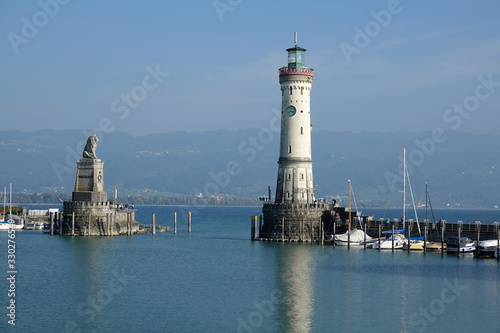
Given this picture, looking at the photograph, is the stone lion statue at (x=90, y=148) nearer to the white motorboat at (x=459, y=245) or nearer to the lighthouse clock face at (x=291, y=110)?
the lighthouse clock face at (x=291, y=110)

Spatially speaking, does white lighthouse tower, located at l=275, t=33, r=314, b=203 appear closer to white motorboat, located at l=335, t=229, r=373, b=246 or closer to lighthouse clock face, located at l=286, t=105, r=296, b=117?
lighthouse clock face, located at l=286, t=105, r=296, b=117

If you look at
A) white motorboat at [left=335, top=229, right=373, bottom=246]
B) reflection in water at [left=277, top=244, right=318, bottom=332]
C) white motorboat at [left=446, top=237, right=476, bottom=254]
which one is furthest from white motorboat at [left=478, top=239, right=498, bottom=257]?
reflection in water at [left=277, top=244, right=318, bottom=332]

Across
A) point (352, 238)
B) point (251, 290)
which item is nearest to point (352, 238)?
point (352, 238)

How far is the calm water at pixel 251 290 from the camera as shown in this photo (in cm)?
4781

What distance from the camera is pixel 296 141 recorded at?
306ft

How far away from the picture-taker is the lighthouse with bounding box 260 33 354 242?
92.1 metres

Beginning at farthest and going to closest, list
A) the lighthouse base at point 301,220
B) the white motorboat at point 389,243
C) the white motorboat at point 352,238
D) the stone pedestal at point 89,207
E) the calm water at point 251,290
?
the stone pedestal at point 89,207, the lighthouse base at point 301,220, the white motorboat at point 352,238, the white motorboat at point 389,243, the calm water at point 251,290

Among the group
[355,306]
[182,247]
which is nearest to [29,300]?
[355,306]

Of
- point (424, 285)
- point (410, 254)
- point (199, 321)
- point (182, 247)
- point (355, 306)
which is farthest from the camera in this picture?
point (182, 247)

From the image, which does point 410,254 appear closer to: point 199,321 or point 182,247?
point 182,247

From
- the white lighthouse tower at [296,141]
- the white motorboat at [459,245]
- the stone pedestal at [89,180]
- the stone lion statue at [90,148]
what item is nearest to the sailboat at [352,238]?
the white lighthouse tower at [296,141]

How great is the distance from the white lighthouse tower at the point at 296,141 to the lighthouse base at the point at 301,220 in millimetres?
1644

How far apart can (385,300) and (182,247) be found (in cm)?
4446

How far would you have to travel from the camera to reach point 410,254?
8138 centimetres
